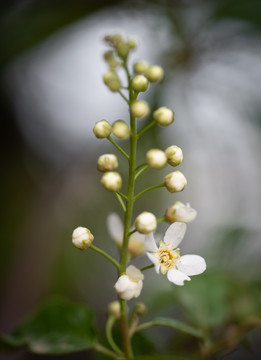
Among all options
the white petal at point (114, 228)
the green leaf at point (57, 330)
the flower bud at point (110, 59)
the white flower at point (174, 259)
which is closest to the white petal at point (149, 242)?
the white flower at point (174, 259)

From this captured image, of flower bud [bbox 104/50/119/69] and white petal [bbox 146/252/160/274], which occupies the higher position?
flower bud [bbox 104/50/119/69]

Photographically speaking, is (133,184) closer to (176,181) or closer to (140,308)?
(176,181)

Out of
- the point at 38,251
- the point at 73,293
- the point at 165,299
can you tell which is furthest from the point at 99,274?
the point at 165,299

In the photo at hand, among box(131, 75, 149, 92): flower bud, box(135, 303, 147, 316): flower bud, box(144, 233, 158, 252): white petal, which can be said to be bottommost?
box(135, 303, 147, 316): flower bud

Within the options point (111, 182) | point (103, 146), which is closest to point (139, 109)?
point (111, 182)

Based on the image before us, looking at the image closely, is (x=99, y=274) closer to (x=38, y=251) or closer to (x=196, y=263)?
(x=38, y=251)

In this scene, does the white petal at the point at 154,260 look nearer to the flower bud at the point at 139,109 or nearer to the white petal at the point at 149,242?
the white petal at the point at 149,242

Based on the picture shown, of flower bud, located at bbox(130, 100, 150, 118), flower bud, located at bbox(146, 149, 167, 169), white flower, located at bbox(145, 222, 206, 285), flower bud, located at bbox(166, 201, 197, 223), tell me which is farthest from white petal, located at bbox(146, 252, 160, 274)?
flower bud, located at bbox(130, 100, 150, 118)

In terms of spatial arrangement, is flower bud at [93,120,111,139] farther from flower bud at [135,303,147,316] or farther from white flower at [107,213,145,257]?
flower bud at [135,303,147,316]
